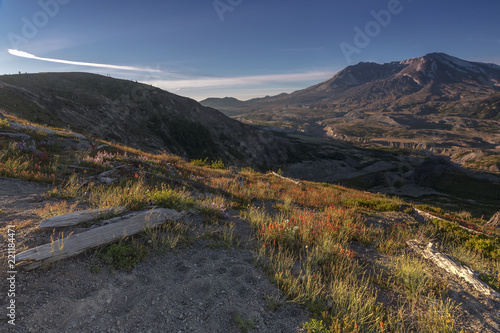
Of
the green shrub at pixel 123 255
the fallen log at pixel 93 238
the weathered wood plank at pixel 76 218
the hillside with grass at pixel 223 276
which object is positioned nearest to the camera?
the hillside with grass at pixel 223 276

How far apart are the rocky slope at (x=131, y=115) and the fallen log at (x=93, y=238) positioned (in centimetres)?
3079

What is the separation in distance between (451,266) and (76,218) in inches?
331

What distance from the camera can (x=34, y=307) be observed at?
2932 mm

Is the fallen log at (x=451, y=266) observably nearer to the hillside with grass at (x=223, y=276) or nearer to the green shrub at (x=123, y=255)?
the hillside with grass at (x=223, y=276)

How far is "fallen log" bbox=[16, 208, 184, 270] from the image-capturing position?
3.51 metres

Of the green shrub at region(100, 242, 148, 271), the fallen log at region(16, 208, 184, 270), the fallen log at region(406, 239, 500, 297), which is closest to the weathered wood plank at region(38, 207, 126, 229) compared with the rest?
the fallen log at region(16, 208, 184, 270)

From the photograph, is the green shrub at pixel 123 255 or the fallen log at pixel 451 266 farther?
the fallen log at pixel 451 266

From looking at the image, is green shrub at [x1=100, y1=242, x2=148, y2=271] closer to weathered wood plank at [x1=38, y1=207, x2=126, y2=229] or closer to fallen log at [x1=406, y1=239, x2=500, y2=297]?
weathered wood plank at [x1=38, y1=207, x2=126, y2=229]

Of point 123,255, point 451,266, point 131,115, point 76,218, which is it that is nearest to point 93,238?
point 123,255

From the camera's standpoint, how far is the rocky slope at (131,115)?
3291cm

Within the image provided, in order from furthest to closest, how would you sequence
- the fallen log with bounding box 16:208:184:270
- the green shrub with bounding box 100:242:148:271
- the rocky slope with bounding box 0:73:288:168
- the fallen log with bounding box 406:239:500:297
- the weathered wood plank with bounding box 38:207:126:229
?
the rocky slope with bounding box 0:73:288:168
the fallen log with bounding box 406:239:500:297
the weathered wood plank with bounding box 38:207:126:229
the green shrub with bounding box 100:242:148:271
the fallen log with bounding box 16:208:184:270

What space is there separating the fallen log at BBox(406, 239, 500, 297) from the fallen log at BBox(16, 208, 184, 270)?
6670mm

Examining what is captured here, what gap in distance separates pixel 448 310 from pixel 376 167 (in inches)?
4755

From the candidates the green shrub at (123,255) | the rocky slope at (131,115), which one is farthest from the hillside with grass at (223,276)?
the rocky slope at (131,115)
